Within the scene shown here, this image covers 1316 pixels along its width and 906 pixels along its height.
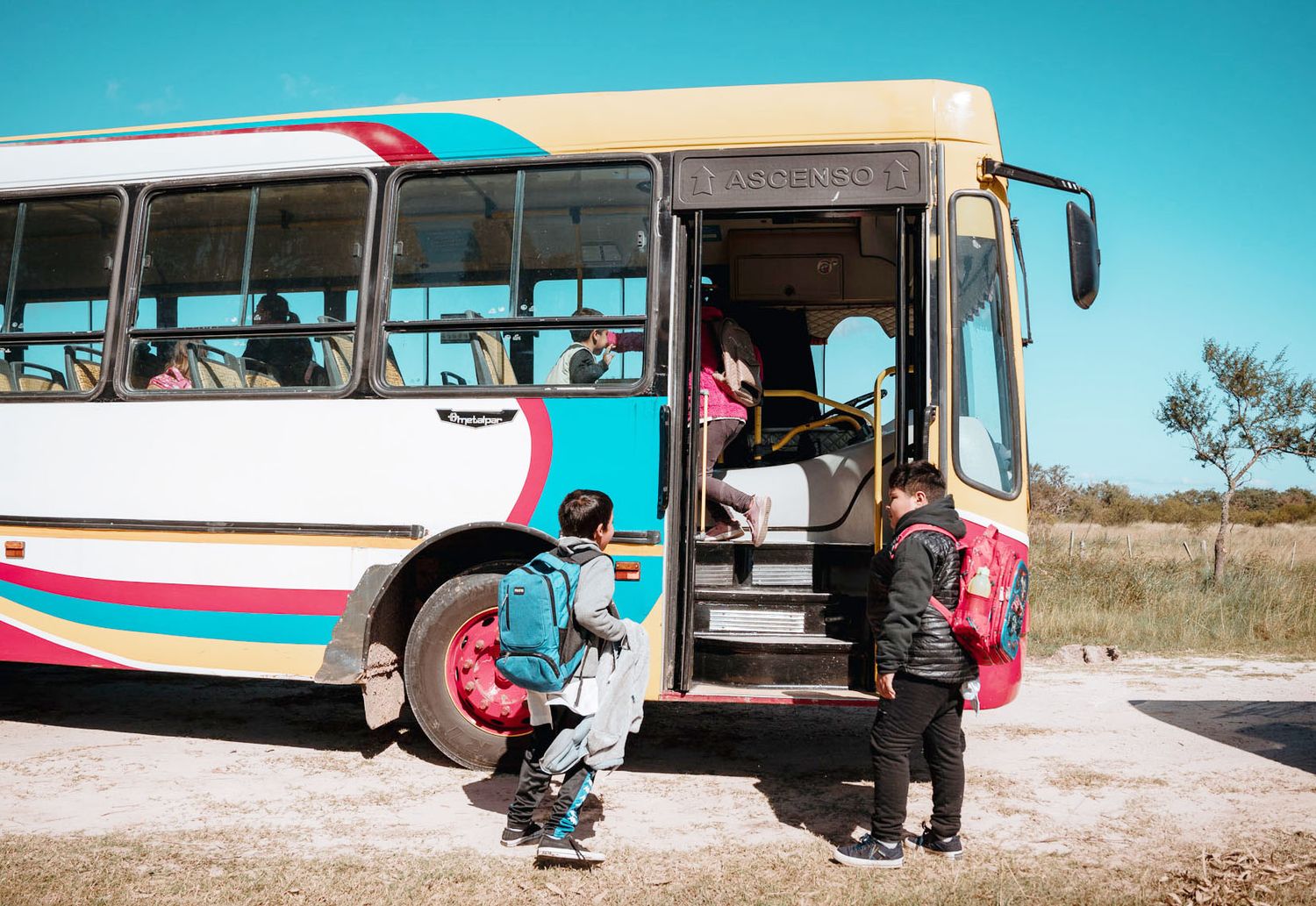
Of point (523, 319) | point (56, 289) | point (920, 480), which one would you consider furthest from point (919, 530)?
point (56, 289)

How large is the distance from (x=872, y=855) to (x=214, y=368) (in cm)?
414

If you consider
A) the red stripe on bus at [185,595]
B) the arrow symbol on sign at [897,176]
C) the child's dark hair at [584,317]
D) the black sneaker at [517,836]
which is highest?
the arrow symbol on sign at [897,176]

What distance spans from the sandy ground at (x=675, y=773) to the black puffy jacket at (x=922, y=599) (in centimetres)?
94

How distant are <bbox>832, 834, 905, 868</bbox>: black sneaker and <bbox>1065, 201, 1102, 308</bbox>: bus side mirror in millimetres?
2713

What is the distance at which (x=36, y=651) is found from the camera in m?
6.19

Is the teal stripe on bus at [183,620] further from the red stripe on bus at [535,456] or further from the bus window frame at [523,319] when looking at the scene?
the bus window frame at [523,319]

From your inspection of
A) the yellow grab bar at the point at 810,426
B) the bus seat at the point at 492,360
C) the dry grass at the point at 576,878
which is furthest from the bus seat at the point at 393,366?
the yellow grab bar at the point at 810,426

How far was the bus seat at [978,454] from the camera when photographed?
5137 mm

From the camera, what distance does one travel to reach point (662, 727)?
6.84 metres


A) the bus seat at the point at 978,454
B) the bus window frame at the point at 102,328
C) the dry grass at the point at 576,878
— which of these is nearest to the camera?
the dry grass at the point at 576,878

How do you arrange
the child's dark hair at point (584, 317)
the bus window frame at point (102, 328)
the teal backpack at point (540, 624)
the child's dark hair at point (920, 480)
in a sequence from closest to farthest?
the teal backpack at point (540, 624), the child's dark hair at point (920, 480), the child's dark hair at point (584, 317), the bus window frame at point (102, 328)

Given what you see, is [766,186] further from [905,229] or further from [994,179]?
[994,179]

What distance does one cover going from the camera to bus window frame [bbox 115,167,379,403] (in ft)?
18.7

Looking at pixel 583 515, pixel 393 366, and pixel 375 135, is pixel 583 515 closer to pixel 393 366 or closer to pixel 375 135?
pixel 393 366
